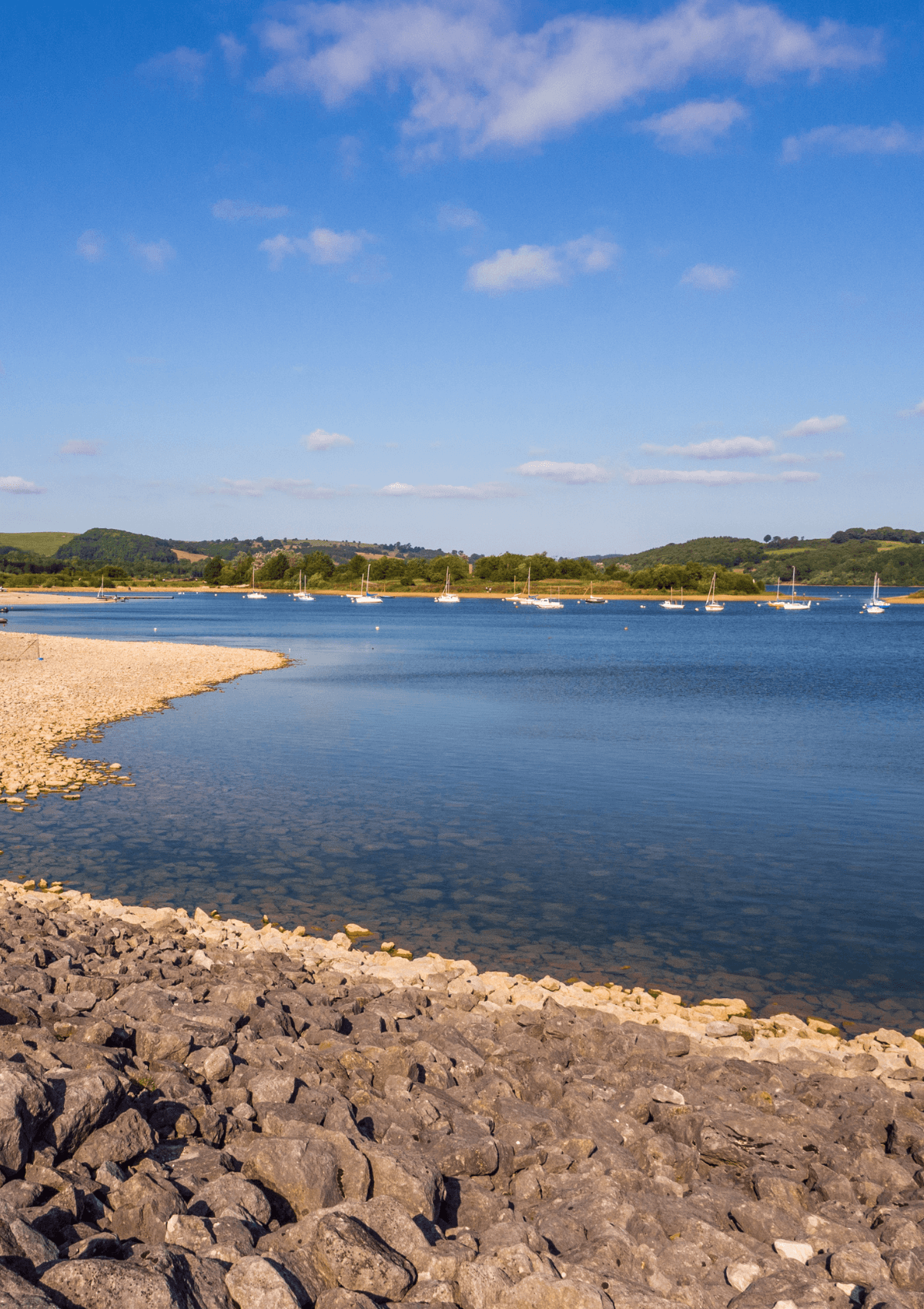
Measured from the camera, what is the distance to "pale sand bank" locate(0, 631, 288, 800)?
2758cm

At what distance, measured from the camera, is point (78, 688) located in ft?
151

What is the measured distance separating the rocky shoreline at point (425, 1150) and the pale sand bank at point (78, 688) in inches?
673

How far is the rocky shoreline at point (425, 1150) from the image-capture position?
532 cm

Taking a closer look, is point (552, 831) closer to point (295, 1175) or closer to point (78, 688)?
point (295, 1175)

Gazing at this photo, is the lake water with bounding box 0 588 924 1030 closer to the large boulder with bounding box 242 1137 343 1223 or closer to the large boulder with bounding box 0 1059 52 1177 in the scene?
the large boulder with bounding box 242 1137 343 1223

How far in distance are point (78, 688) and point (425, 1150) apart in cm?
4314

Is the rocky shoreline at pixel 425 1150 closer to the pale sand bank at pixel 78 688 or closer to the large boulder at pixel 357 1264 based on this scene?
the large boulder at pixel 357 1264

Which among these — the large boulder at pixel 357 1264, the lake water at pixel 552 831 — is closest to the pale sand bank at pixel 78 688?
the lake water at pixel 552 831

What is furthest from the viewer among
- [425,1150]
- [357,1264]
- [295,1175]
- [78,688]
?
[78,688]

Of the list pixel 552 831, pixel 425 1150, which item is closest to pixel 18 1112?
pixel 425 1150

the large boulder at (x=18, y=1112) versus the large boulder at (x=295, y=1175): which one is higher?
the large boulder at (x=18, y=1112)

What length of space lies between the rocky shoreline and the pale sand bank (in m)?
17.1

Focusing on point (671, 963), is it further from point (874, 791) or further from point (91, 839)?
point (874, 791)

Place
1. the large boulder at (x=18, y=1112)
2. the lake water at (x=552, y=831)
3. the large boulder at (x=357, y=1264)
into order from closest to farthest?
the large boulder at (x=357, y=1264), the large boulder at (x=18, y=1112), the lake water at (x=552, y=831)
